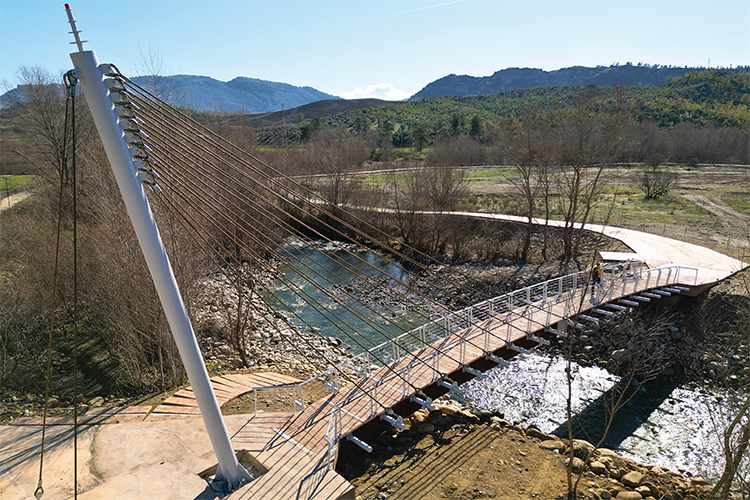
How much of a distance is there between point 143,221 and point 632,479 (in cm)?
988

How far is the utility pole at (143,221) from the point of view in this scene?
490 cm

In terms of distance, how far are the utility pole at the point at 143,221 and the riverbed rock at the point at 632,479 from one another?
7594mm

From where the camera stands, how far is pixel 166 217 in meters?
11.0

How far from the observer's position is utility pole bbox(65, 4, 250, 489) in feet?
16.1

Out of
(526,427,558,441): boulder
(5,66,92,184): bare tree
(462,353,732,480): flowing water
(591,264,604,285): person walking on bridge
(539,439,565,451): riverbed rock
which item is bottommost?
(462,353,732,480): flowing water

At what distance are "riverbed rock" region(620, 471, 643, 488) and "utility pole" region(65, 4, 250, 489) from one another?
24.9 feet

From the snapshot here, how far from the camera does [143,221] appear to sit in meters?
5.40

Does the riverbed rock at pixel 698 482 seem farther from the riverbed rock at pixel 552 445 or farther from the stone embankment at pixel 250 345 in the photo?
the stone embankment at pixel 250 345

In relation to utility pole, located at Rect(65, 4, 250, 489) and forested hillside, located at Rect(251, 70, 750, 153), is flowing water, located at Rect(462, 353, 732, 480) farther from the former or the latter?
forested hillside, located at Rect(251, 70, 750, 153)

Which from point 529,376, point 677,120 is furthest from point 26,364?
point 677,120

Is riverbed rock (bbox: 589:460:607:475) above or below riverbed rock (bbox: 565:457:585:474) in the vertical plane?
below

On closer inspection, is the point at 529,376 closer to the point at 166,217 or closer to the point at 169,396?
the point at 169,396

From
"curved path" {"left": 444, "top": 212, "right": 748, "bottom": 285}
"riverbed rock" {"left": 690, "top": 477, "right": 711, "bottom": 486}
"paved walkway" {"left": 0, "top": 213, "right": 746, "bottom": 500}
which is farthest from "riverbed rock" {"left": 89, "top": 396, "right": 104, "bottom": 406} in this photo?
"curved path" {"left": 444, "top": 212, "right": 748, "bottom": 285}

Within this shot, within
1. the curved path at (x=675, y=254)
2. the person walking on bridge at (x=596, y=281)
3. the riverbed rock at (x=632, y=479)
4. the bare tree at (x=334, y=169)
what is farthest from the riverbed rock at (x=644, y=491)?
the bare tree at (x=334, y=169)
